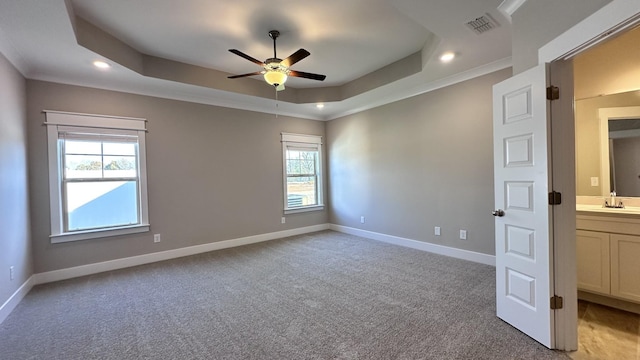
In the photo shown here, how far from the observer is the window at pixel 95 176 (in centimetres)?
351

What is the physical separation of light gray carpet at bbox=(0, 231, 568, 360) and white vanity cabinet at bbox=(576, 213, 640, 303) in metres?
0.84

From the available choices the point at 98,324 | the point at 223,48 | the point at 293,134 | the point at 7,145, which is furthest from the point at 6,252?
the point at 293,134

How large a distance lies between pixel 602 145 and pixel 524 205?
5.67ft

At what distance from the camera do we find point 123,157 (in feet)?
13.0

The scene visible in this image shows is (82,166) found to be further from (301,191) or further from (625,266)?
(625,266)

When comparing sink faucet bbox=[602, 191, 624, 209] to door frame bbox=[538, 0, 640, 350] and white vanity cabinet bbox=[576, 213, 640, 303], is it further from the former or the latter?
door frame bbox=[538, 0, 640, 350]

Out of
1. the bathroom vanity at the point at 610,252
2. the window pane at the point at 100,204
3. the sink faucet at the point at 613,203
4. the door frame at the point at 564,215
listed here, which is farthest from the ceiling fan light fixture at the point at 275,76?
the sink faucet at the point at 613,203

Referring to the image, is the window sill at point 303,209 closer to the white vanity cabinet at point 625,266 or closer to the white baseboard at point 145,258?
the white baseboard at point 145,258

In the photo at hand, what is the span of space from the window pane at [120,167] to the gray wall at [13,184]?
81cm

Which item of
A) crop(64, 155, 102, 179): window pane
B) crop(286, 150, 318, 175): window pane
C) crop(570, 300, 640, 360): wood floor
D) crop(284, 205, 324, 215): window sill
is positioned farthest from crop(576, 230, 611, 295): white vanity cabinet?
crop(64, 155, 102, 179): window pane

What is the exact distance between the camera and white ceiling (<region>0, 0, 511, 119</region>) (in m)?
2.40

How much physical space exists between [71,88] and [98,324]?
3.10 m

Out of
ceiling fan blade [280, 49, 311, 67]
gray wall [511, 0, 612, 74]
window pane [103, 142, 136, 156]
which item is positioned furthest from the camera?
window pane [103, 142, 136, 156]

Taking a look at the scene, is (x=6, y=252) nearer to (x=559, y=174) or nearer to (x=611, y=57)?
(x=559, y=174)
